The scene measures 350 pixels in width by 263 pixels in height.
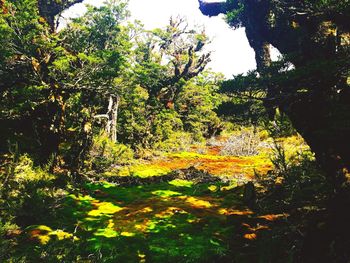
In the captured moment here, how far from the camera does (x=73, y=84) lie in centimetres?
1105

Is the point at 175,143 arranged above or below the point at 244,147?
below

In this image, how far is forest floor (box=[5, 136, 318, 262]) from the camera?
17.3ft

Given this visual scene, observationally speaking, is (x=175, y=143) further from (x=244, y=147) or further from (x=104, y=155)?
(x=104, y=155)

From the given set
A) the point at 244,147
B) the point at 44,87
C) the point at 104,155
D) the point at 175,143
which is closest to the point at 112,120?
the point at 104,155

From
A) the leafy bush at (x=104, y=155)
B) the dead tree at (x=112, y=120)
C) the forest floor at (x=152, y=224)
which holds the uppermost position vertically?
the dead tree at (x=112, y=120)

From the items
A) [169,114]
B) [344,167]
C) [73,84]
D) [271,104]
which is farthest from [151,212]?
[169,114]

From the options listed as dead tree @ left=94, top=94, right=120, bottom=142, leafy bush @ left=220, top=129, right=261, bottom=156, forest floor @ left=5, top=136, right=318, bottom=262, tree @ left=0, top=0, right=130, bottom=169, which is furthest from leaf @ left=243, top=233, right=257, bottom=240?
dead tree @ left=94, top=94, right=120, bottom=142

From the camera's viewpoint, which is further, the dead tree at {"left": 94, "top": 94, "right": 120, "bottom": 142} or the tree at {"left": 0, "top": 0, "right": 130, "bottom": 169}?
the dead tree at {"left": 94, "top": 94, "right": 120, "bottom": 142}

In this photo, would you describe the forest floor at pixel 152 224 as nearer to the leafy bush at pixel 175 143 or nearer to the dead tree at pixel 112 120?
the dead tree at pixel 112 120

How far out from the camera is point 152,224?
22.3ft

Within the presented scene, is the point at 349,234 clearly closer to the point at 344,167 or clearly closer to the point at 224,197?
the point at 344,167

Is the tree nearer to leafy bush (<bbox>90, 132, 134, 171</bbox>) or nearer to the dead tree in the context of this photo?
leafy bush (<bbox>90, 132, 134, 171</bbox>)

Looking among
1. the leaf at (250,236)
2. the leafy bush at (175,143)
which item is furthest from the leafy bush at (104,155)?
the leaf at (250,236)

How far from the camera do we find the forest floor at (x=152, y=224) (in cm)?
528
